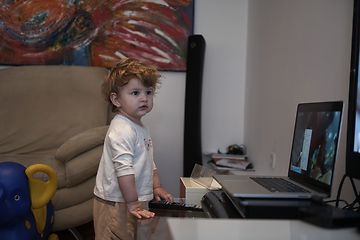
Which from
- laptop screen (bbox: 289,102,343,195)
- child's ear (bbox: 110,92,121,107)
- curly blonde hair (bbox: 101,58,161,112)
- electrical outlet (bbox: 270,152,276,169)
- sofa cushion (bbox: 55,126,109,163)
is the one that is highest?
curly blonde hair (bbox: 101,58,161,112)

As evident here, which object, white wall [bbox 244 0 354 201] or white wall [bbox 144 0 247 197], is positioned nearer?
white wall [bbox 244 0 354 201]

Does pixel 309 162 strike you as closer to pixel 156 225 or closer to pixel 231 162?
pixel 156 225

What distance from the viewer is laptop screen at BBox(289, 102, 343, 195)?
0.72 m

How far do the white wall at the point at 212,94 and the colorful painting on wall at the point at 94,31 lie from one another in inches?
7.2

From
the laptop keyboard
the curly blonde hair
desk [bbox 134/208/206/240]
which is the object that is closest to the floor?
the curly blonde hair

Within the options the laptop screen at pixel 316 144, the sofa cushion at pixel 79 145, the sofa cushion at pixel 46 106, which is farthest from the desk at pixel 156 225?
the sofa cushion at pixel 46 106

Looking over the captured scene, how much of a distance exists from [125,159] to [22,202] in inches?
24.7

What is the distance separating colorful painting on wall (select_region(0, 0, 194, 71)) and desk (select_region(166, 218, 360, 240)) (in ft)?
7.04

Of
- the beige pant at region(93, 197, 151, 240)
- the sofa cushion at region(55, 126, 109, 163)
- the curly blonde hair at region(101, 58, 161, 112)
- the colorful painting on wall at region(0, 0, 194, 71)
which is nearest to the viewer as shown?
the beige pant at region(93, 197, 151, 240)

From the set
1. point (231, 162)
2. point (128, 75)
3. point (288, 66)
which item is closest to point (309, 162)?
point (128, 75)

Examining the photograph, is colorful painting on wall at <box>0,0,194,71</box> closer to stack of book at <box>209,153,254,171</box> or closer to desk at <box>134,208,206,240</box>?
stack of book at <box>209,153,254,171</box>

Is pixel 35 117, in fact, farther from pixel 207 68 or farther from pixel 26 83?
pixel 207 68

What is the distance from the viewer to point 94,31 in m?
2.48

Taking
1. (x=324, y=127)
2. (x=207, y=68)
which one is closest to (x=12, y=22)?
(x=207, y=68)
